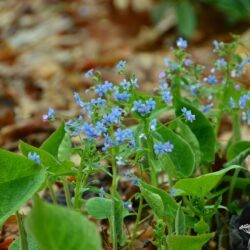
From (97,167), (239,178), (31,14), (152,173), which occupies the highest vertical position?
(97,167)

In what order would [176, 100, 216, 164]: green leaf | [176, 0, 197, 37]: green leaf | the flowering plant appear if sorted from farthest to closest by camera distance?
[176, 0, 197, 37]: green leaf, [176, 100, 216, 164]: green leaf, the flowering plant

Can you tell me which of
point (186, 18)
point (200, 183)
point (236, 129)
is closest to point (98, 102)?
point (200, 183)

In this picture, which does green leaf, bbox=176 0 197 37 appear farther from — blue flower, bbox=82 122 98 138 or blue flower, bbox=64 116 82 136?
blue flower, bbox=82 122 98 138

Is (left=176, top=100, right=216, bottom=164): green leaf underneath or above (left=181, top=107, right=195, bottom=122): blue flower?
underneath

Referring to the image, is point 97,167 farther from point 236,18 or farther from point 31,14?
point 31,14

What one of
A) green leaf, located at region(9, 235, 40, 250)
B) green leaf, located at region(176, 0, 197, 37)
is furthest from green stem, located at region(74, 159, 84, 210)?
green leaf, located at region(176, 0, 197, 37)

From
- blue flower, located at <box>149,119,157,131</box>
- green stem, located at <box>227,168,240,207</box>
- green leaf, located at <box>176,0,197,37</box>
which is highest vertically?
blue flower, located at <box>149,119,157,131</box>

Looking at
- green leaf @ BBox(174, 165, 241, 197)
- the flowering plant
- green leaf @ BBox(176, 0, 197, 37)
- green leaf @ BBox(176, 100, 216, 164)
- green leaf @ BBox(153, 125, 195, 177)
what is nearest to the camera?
the flowering plant

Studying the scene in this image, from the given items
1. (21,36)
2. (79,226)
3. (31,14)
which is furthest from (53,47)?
(79,226)
